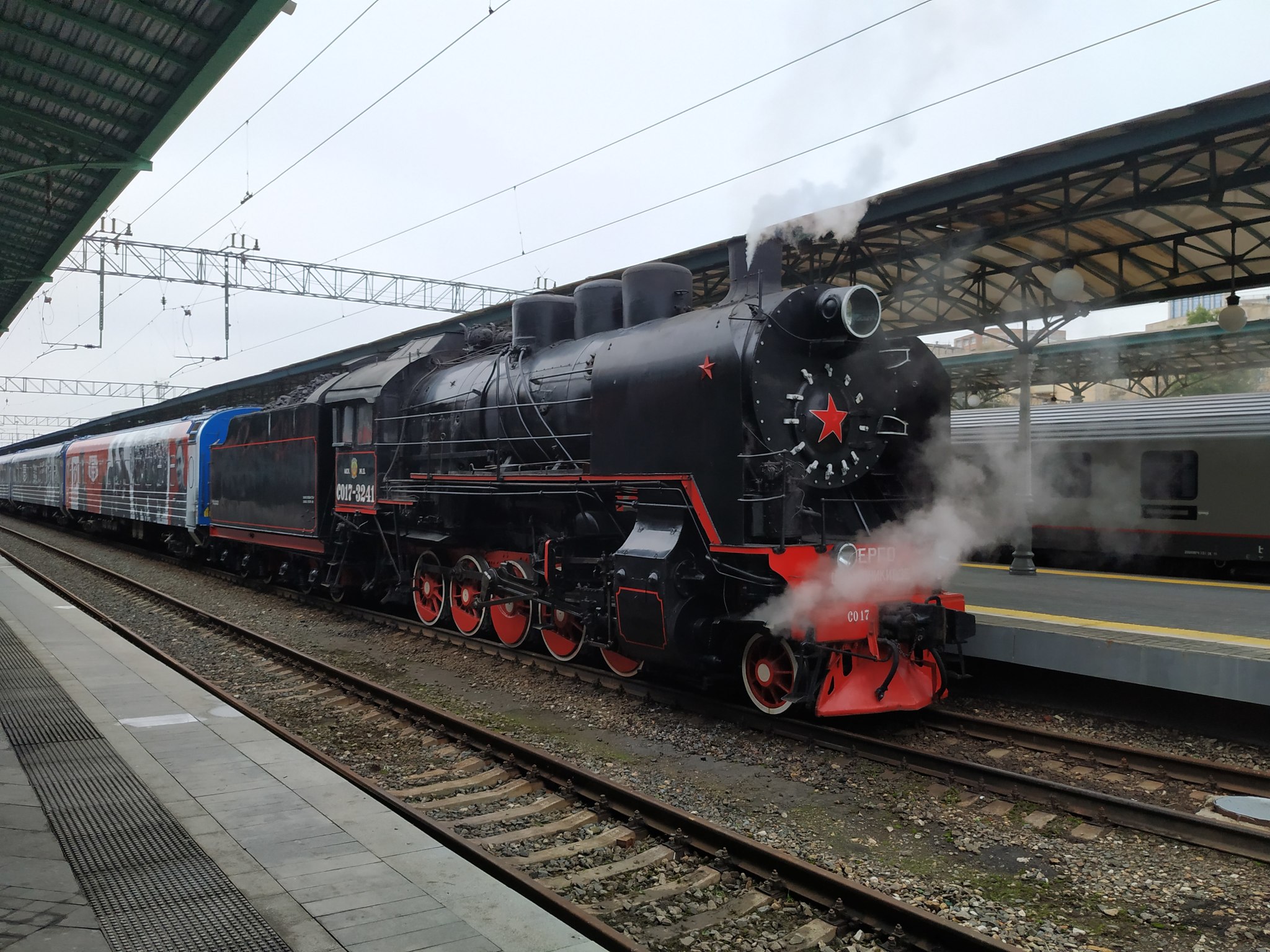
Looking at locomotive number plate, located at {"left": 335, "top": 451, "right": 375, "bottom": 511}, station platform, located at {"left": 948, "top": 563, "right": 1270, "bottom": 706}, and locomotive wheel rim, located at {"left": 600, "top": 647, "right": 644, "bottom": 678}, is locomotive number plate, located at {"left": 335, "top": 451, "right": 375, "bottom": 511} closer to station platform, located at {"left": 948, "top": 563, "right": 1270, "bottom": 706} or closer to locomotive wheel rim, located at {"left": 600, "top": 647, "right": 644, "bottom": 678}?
locomotive wheel rim, located at {"left": 600, "top": 647, "right": 644, "bottom": 678}

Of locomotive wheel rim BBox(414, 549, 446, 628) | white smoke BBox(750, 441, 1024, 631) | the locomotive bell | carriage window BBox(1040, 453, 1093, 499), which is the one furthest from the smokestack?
carriage window BBox(1040, 453, 1093, 499)

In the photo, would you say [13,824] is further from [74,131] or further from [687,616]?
[74,131]

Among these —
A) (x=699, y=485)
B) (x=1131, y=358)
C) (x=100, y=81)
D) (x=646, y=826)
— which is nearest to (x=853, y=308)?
(x=699, y=485)

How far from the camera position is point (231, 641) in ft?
34.6

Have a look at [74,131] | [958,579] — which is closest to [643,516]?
[958,579]

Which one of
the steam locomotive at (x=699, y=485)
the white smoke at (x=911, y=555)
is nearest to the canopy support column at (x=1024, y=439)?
the white smoke at (x=911, y=555)

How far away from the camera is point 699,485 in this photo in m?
6.49

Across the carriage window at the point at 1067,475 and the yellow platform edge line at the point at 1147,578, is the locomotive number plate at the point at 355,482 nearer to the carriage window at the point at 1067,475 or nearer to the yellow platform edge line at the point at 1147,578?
the yellow platform edge line at the point at 1147,578

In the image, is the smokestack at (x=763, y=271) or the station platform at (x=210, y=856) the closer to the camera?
the station platform at (x=210, y=856)

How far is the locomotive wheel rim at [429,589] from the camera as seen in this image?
35.5 feet

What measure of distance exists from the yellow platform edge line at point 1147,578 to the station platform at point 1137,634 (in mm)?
414

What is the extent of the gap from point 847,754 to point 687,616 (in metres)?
1.51

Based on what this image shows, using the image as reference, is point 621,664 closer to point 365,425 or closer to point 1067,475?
point 365,425

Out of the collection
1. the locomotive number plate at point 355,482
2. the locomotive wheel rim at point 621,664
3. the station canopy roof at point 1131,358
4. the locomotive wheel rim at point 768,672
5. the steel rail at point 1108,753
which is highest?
the station canopy roof at point 1131,358
